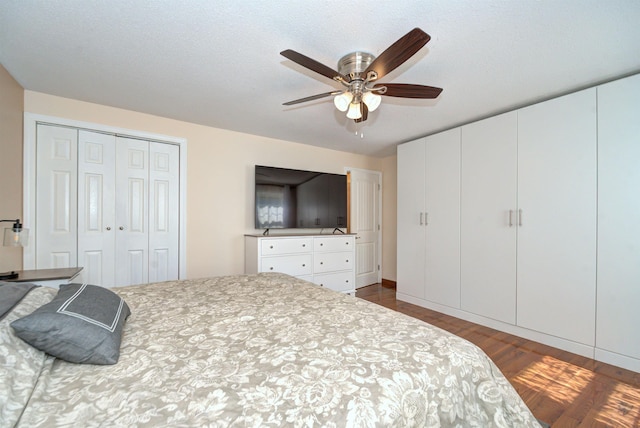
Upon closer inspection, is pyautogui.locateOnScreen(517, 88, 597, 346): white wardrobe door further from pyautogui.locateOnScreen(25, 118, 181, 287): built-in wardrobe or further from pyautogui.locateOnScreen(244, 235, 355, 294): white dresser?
pyautogui.locateOnScreen(25, 118, 181, 287): built-in wardrobe

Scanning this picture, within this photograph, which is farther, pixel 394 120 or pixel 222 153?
pixel 222 153

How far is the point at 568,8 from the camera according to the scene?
4.67ft

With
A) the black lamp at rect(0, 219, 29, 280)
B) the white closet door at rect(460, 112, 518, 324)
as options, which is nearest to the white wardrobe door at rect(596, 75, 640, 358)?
the white closet door at rect(460, 112, 518, 324)

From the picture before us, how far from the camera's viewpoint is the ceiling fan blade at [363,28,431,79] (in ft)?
4.18

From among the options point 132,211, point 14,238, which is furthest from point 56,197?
point 14,238

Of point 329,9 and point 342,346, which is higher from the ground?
point 329,9

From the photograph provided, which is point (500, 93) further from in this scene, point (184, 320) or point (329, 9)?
point (184, 320)

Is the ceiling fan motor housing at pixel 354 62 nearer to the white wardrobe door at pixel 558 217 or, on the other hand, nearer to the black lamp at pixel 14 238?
the white wardrobe door at pixel 558 217

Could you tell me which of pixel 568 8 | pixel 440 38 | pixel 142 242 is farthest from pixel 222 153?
pixel 568 8

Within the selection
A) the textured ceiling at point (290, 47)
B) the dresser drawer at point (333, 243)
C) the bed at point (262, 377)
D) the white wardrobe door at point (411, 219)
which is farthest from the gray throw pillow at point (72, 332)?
the white wardrobe door at point (411, 219)

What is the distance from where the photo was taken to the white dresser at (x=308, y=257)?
3309mm

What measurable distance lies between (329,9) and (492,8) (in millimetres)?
864

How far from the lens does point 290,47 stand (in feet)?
5.89

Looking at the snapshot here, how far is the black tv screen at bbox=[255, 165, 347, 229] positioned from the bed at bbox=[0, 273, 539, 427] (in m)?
2.32
